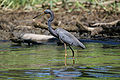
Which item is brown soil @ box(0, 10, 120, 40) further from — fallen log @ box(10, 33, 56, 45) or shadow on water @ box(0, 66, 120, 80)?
shadow on water @ box(0, 66, 120, 80)

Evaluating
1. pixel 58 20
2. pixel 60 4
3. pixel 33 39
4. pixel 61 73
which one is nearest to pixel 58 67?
pixel 61 73

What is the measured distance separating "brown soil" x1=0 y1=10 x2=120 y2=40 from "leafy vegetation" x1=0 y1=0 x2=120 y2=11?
1.81 ft

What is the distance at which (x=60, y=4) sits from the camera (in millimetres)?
22781

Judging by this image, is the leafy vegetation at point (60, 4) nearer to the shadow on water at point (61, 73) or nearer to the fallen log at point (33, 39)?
the fallen log at point (33, 39)

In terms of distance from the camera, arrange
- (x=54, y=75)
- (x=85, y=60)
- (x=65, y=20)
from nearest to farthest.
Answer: (x=54, y=75) → (x=85, y=60) → (x=65, y=20)

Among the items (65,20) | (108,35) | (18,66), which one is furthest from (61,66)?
(65,20)

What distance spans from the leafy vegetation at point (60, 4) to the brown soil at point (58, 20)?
55 centimetres

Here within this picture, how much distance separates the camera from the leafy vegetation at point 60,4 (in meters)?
21.5

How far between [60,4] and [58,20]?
3160mm

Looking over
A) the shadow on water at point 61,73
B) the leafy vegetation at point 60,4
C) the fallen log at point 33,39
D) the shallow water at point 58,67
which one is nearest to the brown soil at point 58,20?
the leafy vegetation at point 60,4

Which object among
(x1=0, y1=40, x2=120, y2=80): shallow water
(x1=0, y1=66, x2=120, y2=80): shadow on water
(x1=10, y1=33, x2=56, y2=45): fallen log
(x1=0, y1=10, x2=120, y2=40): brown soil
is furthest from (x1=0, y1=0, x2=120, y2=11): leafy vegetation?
(x1=0, y1=66, x2=120, y2=80): shadow on water

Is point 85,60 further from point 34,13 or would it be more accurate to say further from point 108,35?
point 34,13

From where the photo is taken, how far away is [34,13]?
71.1 feet

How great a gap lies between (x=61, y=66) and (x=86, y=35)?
842cm
